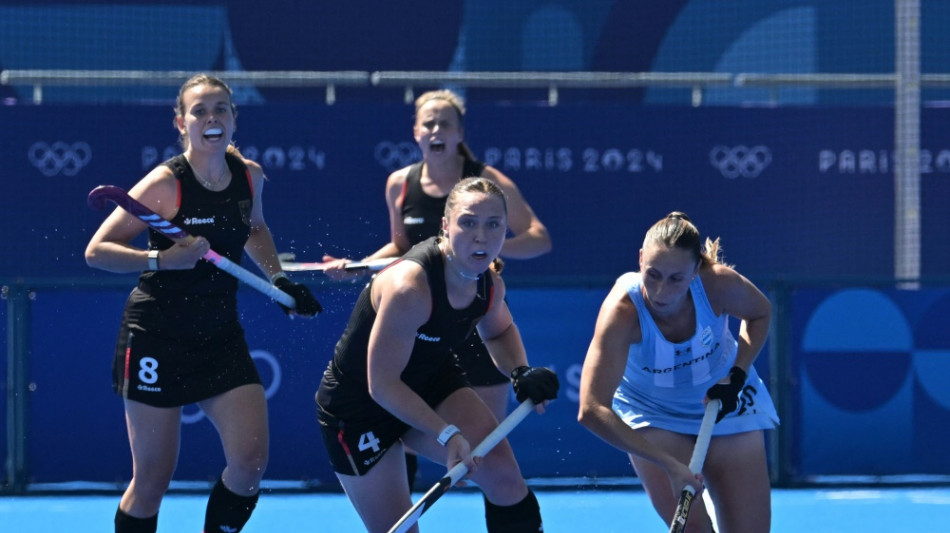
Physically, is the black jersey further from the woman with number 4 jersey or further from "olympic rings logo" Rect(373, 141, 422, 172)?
"olympic rings logo" Rect(373, 141, 422, 172)

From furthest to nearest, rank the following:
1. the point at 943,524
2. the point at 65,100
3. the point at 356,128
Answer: the point at 65,100 < the point at 356,128 < the point at 943,524

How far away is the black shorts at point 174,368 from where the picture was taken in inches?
198

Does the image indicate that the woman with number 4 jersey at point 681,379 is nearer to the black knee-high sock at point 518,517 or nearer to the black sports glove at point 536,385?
the black sports glove at point 536,385

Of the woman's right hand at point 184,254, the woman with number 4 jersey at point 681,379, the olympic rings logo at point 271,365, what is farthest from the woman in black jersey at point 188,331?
the olympic rings logo at point 271,365

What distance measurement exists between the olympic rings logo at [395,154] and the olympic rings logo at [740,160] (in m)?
2.41

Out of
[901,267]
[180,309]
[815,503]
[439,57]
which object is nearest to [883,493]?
[815,503]

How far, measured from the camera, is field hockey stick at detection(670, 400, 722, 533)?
173 inches

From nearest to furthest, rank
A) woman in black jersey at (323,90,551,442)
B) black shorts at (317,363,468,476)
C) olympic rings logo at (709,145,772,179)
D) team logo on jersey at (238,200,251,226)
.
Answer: black shorts at (317,363,468,476)
team logo on jersey at (238,200,251,226)
woman in black jersey at (323,90,551,442)
olympic rings logo at (709,145,772,179)

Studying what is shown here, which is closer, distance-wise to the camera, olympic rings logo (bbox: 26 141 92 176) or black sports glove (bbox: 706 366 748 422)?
black sports glove (bbox: 706 366 748 422)

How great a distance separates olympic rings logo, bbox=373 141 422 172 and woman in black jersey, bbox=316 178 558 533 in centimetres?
652

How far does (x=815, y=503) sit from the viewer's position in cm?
768

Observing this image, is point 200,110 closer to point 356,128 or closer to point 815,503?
point 815,503

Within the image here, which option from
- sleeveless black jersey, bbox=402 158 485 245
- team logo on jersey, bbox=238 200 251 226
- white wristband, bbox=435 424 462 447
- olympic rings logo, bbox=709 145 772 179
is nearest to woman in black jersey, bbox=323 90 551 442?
sleeveless black jersey, bbox=402 158 485 245

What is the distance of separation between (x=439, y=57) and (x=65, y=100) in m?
3.23
